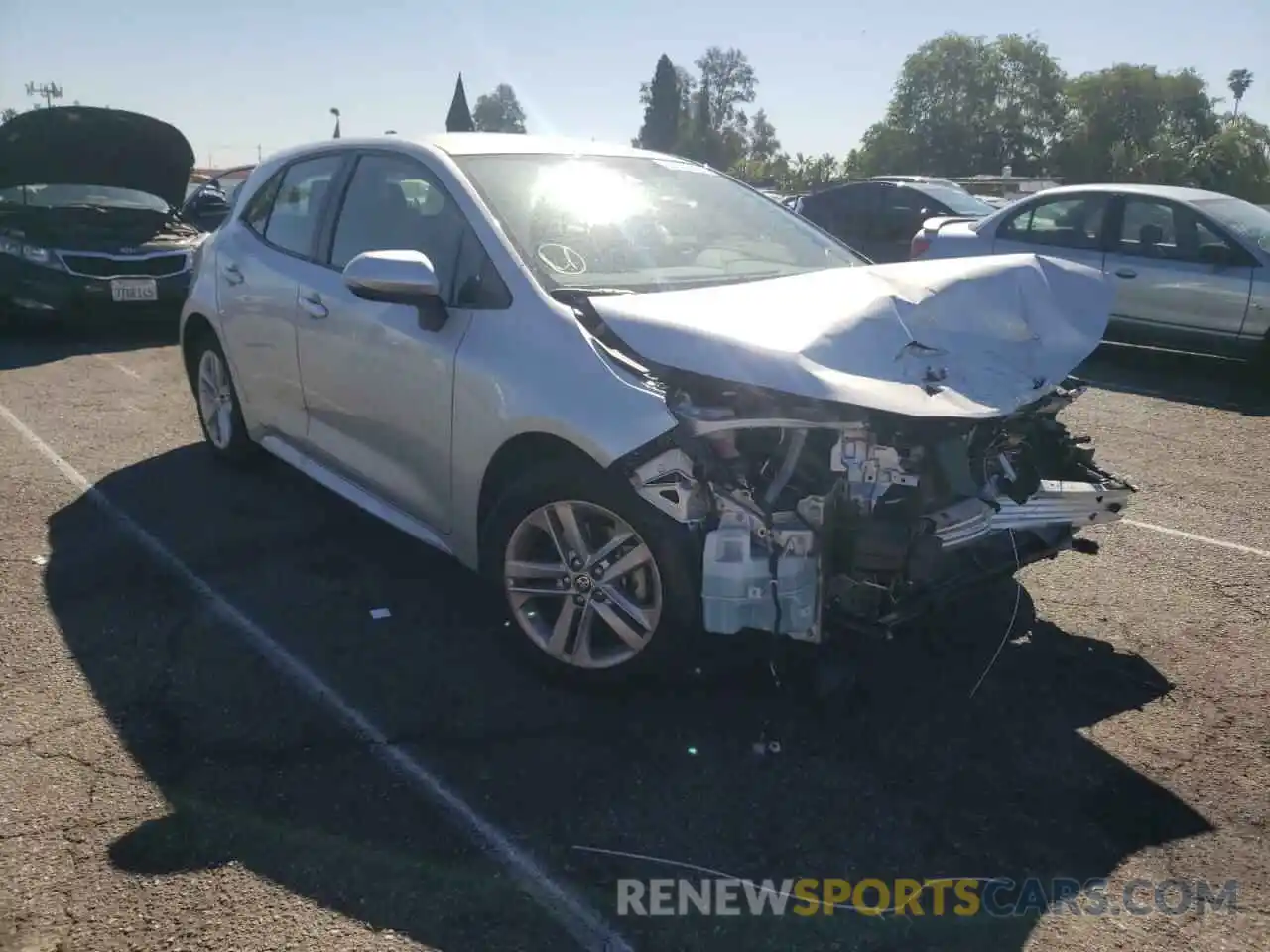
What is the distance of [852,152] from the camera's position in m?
93.4

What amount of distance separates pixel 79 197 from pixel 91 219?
1.15 ft

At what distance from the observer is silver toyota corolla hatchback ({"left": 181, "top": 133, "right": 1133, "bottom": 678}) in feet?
10.1

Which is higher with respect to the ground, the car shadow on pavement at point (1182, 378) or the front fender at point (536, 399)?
the front fender at point (536, 399)

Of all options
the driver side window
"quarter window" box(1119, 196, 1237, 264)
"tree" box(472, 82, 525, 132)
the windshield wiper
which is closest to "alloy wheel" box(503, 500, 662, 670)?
the windshield wiper

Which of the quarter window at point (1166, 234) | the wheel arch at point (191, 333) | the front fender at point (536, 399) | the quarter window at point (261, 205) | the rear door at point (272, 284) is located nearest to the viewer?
the front fender at point (536, 399)

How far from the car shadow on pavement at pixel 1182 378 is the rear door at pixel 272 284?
5562mm

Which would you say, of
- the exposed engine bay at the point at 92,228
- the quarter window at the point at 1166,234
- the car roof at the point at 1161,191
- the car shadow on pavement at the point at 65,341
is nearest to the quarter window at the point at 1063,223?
the car roof at the point at 1161,191

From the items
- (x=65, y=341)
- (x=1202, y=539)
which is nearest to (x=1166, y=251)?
(x=1202, y=539)

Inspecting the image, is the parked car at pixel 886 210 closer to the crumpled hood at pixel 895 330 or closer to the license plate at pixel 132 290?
the license plate at pixel 132 290

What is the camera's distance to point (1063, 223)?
9852 millimetres

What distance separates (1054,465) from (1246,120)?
8028 cm

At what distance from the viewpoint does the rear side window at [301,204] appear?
4.83 metres

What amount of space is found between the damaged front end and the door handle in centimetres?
196

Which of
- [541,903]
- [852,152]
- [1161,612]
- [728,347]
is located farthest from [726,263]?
[852,152]
